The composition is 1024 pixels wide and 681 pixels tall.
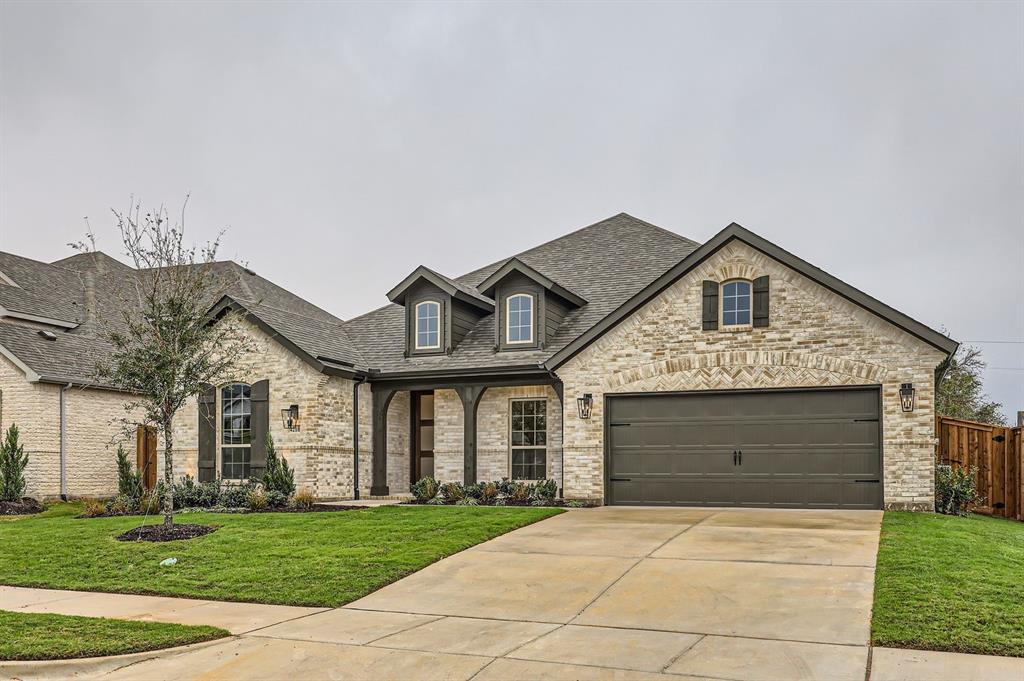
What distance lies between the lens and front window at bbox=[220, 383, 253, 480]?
67.3 ft

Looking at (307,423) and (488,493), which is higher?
(307,423)

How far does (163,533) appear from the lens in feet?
45.1

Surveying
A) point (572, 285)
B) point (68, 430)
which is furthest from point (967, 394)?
point (68, 430)

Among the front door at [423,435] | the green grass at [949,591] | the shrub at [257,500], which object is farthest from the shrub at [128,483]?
the green grass at [949,591]

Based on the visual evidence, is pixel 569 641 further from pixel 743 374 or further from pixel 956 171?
pixel 956 171

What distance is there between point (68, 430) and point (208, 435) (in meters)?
4.52

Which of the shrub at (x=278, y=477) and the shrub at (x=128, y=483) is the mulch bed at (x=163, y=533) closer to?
the shrub at (x=278, y=477)

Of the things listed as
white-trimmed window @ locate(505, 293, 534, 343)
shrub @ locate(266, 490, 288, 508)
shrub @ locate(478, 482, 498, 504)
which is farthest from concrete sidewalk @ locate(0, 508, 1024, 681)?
white-trimmed window @ locate(505, 293, 534, 343)

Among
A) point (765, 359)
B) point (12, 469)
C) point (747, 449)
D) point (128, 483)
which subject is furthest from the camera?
point (12, 469)

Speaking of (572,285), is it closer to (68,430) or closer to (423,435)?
(423,435)

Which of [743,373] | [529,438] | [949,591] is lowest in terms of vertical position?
[949,591]

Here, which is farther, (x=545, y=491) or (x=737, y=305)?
(x=545, y=491)

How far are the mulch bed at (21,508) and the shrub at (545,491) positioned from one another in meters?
11.6

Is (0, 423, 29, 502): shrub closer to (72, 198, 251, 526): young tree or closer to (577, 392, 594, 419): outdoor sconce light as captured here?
(72, 198, 251, 526): young tree
